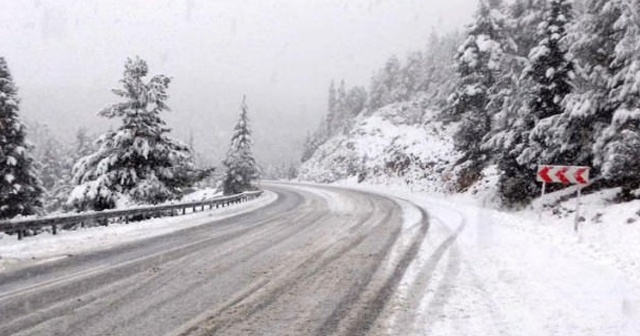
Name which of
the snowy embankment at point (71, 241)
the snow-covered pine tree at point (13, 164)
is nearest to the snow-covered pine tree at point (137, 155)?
the snow-covered pine tree at point (13, 164)

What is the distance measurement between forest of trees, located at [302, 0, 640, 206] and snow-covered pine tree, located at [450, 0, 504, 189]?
0.06 m

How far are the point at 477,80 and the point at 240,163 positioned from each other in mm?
22502

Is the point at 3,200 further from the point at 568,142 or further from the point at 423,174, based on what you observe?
the point at 423,174

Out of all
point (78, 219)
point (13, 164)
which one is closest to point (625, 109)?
point (78, 219)

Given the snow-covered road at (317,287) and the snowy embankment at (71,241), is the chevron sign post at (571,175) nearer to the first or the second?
the snow-covered road at (317,287)

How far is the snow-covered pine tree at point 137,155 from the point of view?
22.0 m

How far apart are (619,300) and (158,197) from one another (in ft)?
62.9

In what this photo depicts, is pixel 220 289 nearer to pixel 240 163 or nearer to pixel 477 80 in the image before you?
pixel 477 80

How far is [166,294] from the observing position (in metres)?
7.24

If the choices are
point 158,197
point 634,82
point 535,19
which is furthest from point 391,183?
point 634,82

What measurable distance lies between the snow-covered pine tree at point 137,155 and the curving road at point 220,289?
9.78 m

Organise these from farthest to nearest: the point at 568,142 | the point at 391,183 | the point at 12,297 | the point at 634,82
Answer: the point at 391,183 → the point at 568,142 → the point at 634,82 → the point at 12,297

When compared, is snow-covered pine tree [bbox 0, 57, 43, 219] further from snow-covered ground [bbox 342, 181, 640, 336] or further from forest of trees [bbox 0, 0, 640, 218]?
snow-covered ground [bbox 342, 181, 640, 336]

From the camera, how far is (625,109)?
15.1m
